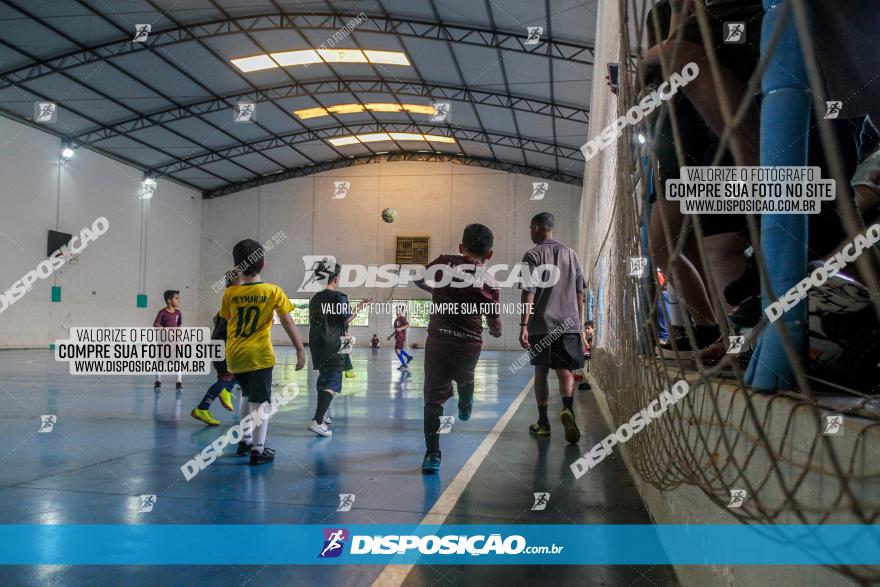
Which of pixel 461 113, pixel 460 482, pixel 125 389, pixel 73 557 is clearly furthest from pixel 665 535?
pixel 461 113

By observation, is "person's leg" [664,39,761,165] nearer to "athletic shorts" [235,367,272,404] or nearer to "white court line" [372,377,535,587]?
"white court line" [372,377,535,587]

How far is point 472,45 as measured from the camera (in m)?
14.2

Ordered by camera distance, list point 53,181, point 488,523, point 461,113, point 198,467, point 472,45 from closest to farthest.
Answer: point 488,523, point 198,467, point 472,45, point 53,181, point 461,113

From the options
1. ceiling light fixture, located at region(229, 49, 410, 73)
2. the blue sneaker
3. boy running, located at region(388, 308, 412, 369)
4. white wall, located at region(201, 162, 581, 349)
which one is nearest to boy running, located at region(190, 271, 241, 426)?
the blue sneaker

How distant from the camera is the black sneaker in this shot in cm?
354

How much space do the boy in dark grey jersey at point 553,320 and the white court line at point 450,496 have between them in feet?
1.77

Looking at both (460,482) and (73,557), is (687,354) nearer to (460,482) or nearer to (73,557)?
(460,482)

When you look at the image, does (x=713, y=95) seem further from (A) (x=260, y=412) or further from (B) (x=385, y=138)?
(B) (x=385, y=138)

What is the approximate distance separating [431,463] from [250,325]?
5.11ft

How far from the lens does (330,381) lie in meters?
4.70

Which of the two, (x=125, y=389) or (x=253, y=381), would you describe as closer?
(x=253, y=381)

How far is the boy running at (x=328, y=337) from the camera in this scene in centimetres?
468

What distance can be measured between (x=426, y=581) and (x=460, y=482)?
1223mm

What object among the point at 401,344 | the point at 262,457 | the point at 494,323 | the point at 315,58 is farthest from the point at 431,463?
the point at 315,58
